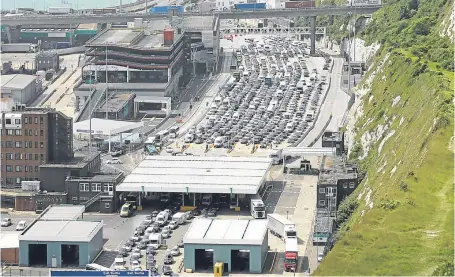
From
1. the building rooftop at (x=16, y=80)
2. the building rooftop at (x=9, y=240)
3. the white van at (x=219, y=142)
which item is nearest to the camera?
the building rooftop at (x=9, y=240)

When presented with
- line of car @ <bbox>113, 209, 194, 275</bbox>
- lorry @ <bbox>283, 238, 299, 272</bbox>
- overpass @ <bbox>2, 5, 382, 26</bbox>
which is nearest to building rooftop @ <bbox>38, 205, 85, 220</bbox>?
line of car @ <bbox>113, 209, 194, 275</bbox>

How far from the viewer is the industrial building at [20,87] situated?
55688mm

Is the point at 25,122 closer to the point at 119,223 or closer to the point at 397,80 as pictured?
the point at 119,223

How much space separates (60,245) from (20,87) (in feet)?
77.2

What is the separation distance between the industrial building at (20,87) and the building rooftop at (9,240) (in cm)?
1991

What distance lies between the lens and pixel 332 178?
38188mm

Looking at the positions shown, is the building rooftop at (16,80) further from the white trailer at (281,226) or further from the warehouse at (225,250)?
the warehouse at (225,250)

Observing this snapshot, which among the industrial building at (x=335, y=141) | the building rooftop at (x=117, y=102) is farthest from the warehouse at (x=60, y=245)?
the building rooftop at (x=117, y=102)

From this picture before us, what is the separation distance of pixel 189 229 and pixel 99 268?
2696mm

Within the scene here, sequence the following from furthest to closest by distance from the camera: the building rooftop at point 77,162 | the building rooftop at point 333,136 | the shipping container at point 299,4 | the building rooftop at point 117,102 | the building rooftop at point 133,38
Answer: the shipping container at point 299,4, the building rooftop at point 133,38, the building rooftop at point 117,102, the building rooftop at point 333,136, the building rooftop at point 77,162

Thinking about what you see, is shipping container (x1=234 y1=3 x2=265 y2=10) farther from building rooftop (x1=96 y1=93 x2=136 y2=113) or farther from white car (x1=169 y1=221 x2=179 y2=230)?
white car (x1=169 y1=221 x2=179 y2=230)

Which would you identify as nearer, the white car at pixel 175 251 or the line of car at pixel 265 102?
the white car at pixel 175 251

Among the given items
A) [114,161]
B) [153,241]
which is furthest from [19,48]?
[153,241]

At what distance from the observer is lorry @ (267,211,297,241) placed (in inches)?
1353
